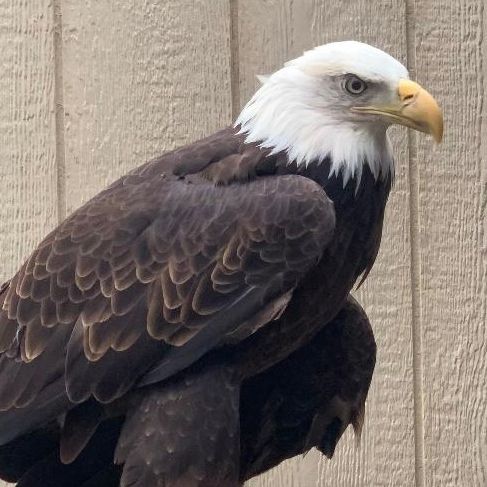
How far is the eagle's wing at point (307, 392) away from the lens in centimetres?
268

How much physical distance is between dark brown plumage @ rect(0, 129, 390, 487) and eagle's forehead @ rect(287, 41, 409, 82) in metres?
0.16

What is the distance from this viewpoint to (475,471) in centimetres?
292

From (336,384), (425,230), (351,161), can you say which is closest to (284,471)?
(336,384)

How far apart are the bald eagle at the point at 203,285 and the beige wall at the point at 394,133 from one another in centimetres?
26

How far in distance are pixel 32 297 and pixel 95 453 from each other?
296mm

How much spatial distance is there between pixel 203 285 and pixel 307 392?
351 millimetres

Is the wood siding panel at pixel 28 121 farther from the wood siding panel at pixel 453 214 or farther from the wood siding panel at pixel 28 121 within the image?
the wood siding panel at pixel 453 214

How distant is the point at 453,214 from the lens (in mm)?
2904

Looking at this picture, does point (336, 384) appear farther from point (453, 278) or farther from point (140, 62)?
point (140, 62)

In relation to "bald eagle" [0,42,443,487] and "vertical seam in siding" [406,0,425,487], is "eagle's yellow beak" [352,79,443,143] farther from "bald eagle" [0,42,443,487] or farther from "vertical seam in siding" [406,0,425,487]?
"vertical seam in siding" [406,0,425,487]

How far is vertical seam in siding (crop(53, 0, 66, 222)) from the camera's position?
2.89m

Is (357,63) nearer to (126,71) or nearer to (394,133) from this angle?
(394,133)

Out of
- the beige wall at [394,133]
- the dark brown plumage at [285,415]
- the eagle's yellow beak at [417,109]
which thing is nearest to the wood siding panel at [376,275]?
the beige wall at [394,133]

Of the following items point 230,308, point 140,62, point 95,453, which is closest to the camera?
point 230,308
